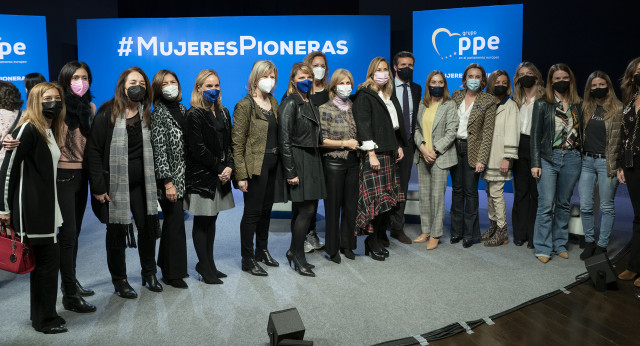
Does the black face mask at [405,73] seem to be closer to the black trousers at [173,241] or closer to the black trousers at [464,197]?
the black trousers at [464,197]

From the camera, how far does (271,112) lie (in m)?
4.28

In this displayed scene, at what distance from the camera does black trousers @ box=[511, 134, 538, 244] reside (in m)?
5.02

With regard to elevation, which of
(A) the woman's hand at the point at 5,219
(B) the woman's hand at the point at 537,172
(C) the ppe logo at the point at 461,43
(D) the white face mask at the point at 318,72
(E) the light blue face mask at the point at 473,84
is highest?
(C) the ppe logo at the point at 461,43

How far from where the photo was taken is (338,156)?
14.6 feet

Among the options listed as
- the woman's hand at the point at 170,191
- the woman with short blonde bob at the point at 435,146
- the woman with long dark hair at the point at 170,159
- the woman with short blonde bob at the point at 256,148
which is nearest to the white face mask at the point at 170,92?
the woman with long dark hair at the point at 170,159

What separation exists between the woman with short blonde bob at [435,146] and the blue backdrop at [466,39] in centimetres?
235

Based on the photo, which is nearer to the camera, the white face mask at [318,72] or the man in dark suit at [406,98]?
the white face mask at [318,72]

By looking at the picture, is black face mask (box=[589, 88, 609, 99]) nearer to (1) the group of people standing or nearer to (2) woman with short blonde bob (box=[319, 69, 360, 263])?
(1) the group of people standing

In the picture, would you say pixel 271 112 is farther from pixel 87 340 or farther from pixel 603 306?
pixel 603 306

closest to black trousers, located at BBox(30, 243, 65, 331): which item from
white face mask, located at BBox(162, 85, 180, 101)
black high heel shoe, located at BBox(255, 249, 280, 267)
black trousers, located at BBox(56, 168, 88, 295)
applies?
black trousers, located at BBox(56, 168, 88, 295)

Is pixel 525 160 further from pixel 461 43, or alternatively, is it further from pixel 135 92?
pixel 135 92

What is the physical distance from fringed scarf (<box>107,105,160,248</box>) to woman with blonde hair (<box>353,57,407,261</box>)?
157 cm

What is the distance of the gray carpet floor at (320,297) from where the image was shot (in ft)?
11.0

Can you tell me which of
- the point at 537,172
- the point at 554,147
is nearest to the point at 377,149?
the point at 537,172
